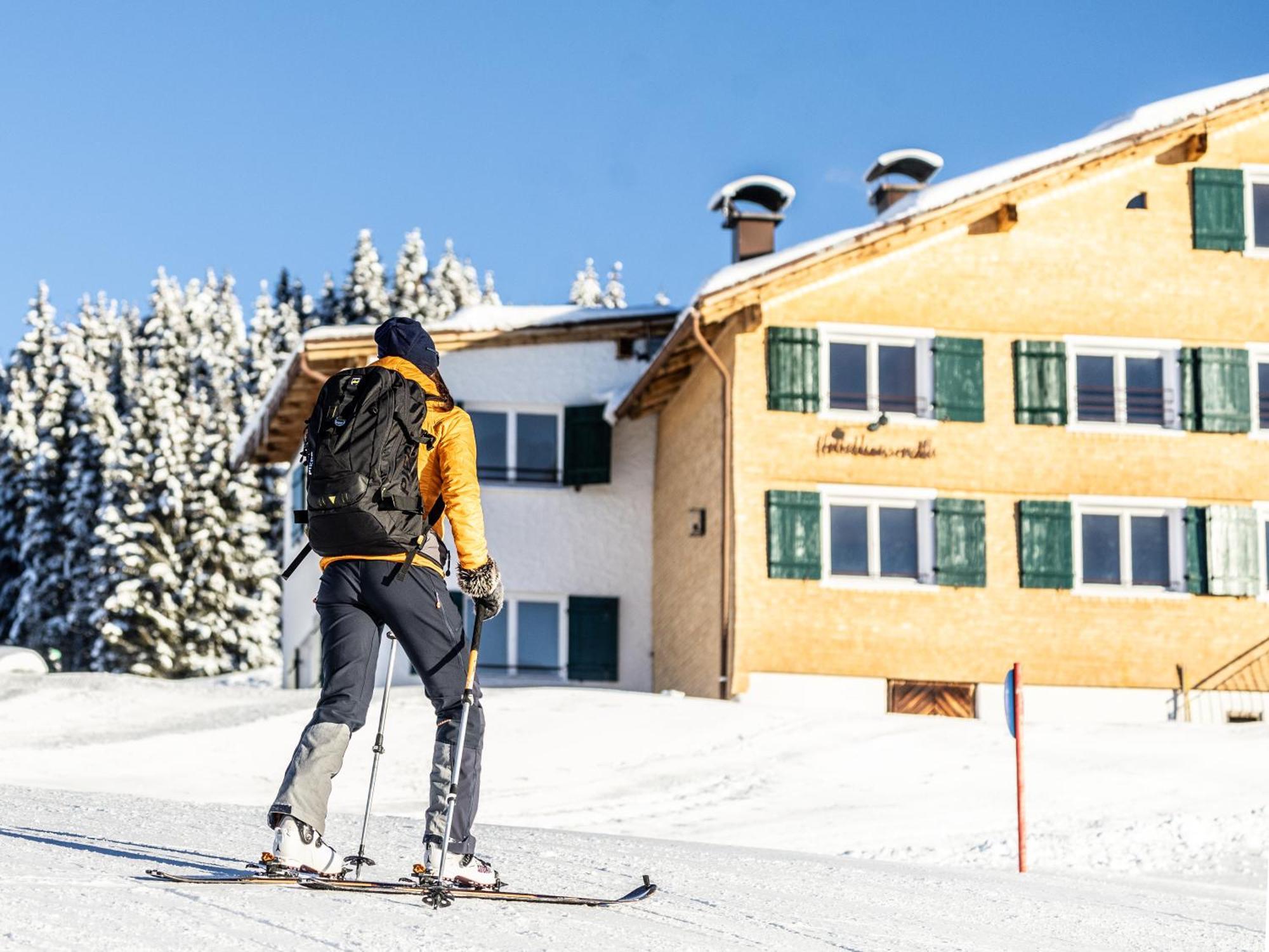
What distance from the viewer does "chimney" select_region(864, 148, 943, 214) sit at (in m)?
26.3

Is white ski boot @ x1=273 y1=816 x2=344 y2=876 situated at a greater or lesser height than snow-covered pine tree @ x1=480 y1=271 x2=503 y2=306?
lesser

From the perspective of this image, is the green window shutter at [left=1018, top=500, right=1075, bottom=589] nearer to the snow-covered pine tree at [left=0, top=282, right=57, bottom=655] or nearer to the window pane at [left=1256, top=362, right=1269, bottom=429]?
the window pane at [left=1256, top=362, right=1269, bottom=429]

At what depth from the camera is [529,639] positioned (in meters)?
24.0

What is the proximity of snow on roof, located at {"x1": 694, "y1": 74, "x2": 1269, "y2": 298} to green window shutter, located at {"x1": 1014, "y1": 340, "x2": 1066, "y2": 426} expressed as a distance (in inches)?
76.3

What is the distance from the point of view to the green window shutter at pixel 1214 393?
2248 cm

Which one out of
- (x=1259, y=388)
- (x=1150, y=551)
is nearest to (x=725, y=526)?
(x=1150, y=551)

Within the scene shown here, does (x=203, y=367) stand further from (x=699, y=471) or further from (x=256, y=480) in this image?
(x=699, y=471)

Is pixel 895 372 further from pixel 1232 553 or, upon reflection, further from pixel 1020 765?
pixel 1020 765

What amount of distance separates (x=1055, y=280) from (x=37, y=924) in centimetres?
1890

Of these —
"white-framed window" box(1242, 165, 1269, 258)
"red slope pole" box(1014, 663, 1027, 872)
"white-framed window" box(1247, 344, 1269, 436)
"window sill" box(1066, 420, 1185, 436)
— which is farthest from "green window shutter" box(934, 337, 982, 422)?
"red slope pole" box(1014, 663, 1027, 872)

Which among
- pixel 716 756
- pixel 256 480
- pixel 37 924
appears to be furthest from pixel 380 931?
pixel 256 480

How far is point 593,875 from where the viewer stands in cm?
779

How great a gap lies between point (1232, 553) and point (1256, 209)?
4294 mm

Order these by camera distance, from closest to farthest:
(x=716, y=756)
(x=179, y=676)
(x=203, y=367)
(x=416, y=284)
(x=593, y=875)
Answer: (x=593, y=875) < (x=716, y=756) < (x=179, y=676) < (x=203, y=367) < (x=416, y=284)
